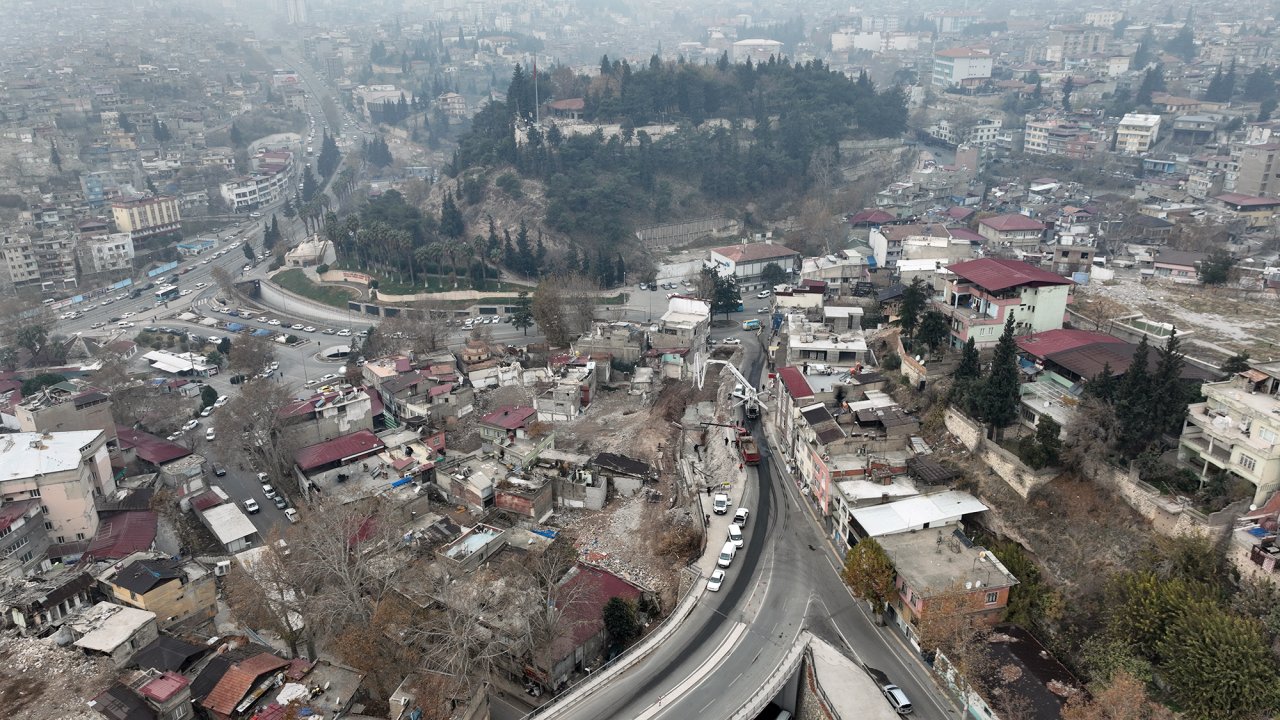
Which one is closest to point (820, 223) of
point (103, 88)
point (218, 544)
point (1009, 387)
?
point (1009, 387)

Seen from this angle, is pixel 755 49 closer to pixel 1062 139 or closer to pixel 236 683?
pixel 1062 139

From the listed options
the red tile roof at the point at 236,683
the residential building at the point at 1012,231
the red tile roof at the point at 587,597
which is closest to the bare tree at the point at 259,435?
the red tile roof at the point at 236,683

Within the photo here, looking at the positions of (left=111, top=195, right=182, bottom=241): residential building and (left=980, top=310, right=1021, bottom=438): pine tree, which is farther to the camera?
(left=111, top=195, right=182, bottom=241): residential building

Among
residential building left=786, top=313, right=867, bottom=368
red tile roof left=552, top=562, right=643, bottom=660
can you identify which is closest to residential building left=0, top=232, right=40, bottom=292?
red tile roof left=552, top=562, right=643, bottom=660

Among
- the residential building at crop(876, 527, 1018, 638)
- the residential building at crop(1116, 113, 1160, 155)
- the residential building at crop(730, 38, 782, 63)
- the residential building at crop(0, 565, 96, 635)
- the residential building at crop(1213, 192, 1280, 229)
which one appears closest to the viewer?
the residential building at crop(876, 527, 1018, 638)

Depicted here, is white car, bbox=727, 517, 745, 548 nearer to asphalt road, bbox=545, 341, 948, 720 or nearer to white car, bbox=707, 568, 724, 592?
asphalt road, bbox=545, 341, 948, 720

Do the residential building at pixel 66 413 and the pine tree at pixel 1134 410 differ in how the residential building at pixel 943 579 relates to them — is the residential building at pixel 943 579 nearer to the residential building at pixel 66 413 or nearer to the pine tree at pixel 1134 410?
the pine tree at pixel 1134 410
